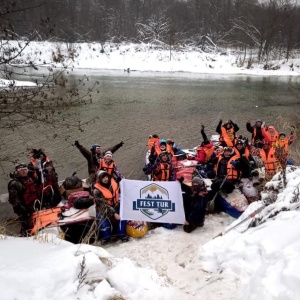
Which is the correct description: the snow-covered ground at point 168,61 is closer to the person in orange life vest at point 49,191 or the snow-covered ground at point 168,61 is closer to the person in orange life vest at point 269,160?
the person in orange life vest at point 269,160

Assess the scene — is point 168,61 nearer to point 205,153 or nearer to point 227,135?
point 227,135

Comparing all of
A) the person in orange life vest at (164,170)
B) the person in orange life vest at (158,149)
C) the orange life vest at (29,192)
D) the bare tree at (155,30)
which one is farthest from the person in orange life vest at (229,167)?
the bare tree at (155,30)

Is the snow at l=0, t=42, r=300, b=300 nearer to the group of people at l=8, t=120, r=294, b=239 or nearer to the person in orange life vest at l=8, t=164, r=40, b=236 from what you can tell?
the group of people at l=8, t=120, r=294, b=239

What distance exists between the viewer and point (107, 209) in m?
5.34

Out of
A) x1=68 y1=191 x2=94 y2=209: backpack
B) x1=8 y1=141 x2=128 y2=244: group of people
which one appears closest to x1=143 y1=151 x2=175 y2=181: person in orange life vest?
x1=8 y1=141 x2=128 y2=244: group of people

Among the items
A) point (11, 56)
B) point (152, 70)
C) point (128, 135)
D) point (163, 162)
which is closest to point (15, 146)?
point (128, 135)

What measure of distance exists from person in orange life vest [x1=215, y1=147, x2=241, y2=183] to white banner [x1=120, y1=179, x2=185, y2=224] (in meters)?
1.60

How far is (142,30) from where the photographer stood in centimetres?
4953

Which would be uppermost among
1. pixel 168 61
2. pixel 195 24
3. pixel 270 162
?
pixel 195 24

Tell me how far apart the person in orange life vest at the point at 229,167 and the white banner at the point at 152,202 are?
1.60 metres

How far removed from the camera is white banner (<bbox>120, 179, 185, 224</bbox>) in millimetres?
5613

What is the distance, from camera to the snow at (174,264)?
2697 millimetres

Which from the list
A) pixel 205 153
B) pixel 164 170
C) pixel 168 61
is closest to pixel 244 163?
pixel 205 153

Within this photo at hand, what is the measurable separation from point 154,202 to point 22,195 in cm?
229
